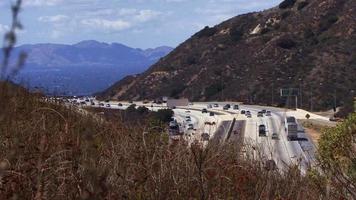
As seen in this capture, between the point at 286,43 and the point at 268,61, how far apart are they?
157 inches

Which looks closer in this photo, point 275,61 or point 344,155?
point 344,155

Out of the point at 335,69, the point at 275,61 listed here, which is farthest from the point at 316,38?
the point at 335,69

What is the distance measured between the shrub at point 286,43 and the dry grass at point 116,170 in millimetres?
107052

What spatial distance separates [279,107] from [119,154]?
95.2 m

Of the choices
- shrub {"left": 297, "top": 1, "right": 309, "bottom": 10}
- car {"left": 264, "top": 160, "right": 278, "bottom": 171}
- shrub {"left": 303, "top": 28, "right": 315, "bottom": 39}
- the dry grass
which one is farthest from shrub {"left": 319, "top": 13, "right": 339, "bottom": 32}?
the dry grass

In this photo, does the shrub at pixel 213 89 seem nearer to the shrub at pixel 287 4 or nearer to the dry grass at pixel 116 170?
the shrub at pixel 287 4

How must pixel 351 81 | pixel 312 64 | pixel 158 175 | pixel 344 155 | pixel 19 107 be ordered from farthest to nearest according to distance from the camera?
pixel 312 64
pixel 351 81
pixel 344 155
pixel 19 107
pixel 158 175

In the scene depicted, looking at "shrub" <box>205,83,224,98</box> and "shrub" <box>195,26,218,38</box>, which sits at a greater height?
"shrub" <box>195,26,218,38</box>

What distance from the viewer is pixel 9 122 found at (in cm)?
644

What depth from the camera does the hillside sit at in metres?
99.2

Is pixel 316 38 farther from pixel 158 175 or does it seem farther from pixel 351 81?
pixel 158 175

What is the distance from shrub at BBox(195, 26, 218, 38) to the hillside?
10.7 inches

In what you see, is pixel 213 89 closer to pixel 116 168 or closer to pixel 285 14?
pixel 285 14

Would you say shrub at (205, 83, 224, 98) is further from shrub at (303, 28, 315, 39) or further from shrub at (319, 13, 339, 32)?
shrub at (319, 13, 339, 32)
